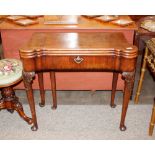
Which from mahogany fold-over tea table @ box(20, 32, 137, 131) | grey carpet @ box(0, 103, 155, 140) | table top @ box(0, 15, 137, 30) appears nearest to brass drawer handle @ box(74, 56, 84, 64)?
mahogany fold-over tea table @ box(20, 32, 137, 131)

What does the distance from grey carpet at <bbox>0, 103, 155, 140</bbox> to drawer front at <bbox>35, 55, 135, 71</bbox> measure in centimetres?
69

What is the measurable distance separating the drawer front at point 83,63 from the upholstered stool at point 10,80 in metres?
0.36

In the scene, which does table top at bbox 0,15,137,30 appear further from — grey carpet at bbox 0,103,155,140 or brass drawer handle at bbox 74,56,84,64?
grey carpet at bbox 0,103,155,140

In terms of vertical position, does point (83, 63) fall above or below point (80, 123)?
above

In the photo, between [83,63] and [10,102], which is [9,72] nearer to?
[10,102]

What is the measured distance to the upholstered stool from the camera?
5.77 feet

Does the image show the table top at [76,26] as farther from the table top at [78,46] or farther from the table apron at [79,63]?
the table apron at [79,63]

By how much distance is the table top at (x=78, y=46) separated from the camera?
1443mm

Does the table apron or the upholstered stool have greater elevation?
the table apron

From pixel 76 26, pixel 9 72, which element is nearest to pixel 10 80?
pixel 9 72

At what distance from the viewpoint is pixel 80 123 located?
205cm

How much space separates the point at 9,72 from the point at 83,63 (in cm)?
70

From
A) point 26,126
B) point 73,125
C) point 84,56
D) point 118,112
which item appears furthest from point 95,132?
point 84,56
